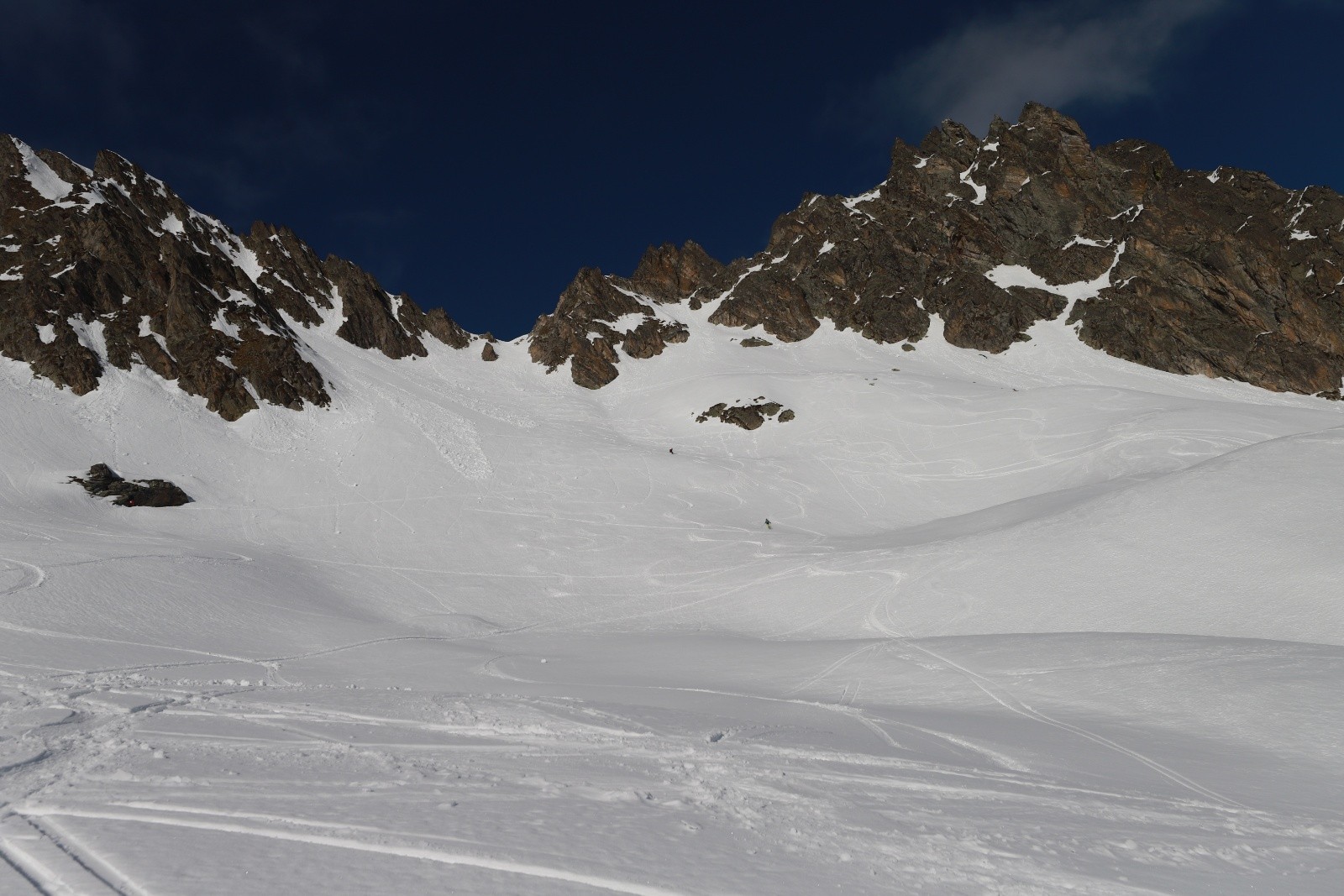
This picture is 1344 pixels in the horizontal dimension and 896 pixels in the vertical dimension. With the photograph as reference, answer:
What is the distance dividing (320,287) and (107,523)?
54.5 metres

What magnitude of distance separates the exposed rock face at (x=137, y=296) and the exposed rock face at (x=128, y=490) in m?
12.7

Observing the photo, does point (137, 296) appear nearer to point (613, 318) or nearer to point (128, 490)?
point (128, 490)

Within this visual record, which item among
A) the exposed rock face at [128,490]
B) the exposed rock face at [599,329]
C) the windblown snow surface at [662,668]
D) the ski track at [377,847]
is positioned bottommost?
the ski track at [377,847]

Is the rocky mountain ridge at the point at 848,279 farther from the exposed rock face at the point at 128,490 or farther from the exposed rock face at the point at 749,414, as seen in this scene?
the exposed rock face at the point at 749,414

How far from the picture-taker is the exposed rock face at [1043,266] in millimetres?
77812

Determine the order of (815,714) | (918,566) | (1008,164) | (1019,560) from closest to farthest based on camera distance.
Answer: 1. (815,714)
2. (1019,560)
3. (918,566)
4. (1008,164)

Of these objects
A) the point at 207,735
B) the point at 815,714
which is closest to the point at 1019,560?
the point at 815,714

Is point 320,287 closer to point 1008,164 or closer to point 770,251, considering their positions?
point 770,251

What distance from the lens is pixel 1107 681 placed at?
40.4ft

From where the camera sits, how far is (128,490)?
36062mm

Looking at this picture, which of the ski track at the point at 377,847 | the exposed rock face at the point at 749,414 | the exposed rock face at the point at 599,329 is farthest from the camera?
the exposed rock face at the point at 599,329

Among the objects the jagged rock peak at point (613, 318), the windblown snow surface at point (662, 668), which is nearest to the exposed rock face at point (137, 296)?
the windblown snow surface at point (662, 668)

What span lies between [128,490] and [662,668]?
35.6m

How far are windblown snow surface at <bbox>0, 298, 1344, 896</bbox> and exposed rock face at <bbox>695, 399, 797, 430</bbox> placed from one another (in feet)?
48.4
